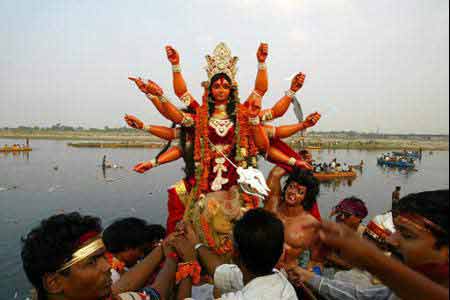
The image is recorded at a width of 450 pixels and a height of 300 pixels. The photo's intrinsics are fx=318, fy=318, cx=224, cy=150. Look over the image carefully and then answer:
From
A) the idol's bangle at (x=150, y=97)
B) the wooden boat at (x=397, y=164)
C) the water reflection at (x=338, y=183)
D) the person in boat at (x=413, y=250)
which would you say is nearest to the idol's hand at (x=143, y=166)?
the idol's bangle at (x=150, y=97)

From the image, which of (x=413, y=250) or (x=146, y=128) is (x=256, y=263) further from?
(x=146, y=128)

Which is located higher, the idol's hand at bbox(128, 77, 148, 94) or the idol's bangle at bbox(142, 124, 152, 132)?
the idol's hand at bbox(128, 77, 148, 94)

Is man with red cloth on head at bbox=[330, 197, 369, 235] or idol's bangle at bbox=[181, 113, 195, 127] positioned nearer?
man with red cloth on head at bbox=[330, 197, 369, 235]

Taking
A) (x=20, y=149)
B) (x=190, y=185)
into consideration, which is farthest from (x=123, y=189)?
(x=20, y=149)

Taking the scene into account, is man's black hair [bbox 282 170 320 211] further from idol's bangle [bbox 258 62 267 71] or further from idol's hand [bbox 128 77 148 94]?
idol's hand [bbox 128 77 148 94]

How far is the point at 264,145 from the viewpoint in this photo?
430 cm

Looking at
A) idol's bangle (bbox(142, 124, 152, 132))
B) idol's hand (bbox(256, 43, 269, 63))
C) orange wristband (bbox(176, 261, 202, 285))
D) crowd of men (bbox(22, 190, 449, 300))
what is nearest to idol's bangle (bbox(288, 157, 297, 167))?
idol's hand (bbox(256, 43, 269, 63))

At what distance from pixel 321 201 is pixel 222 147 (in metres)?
29.8

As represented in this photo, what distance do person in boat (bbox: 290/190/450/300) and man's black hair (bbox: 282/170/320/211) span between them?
2.01 m

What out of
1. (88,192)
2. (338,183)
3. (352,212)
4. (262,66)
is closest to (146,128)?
(262,66)

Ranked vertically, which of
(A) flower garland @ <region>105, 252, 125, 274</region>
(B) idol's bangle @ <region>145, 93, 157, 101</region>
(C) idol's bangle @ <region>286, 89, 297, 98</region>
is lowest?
(A) flower garland @ <region>105, 252, 125, 274</region>

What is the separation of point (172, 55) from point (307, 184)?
236cm

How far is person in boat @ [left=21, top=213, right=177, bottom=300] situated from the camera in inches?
66.2

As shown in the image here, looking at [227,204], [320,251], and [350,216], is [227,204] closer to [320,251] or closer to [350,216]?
[350,216]
